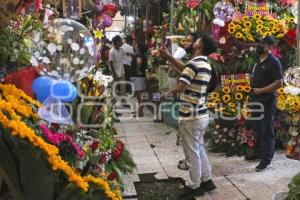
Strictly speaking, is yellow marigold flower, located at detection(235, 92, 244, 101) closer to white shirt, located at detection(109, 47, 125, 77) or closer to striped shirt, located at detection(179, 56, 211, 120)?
striped shirt, located at detection(179, 56, 211, 120)

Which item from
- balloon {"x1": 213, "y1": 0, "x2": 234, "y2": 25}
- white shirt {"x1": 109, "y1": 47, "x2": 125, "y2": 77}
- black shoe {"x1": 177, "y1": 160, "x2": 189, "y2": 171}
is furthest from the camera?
white shirt {"x1": 109, "y1": 47, "x2": 125, "y2": 77}

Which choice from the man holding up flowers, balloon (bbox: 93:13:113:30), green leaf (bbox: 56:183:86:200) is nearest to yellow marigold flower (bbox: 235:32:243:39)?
the man holding up flowers

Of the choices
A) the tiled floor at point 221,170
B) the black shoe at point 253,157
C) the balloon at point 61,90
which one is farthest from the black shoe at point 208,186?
the balloon at point 61,90

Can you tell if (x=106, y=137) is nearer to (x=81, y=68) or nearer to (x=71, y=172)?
(x=81, y=68)

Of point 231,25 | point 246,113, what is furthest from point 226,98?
point 231,25

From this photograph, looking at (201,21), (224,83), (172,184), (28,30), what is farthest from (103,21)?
(28,30)

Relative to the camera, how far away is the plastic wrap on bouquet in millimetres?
2788

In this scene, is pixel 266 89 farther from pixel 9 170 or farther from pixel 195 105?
pixel 9 170

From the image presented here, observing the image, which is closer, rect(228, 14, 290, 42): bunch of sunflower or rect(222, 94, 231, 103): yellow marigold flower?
rect(228, 14, 290, 42): bunch of sunflower

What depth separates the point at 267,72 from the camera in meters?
6.02

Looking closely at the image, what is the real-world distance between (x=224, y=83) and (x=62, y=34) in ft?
14.5

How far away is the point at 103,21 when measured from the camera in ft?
25.6

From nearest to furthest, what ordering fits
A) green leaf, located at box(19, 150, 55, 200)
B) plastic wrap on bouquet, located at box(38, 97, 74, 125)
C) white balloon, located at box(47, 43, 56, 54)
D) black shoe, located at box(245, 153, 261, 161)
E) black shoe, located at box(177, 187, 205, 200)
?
green leaf, located at box(19, 150, 55, 200) → plastic wrap on bouquet, located at box(38, 97, 74, 125) → white balloon, located at box(47, 43, 56, 54) → black shoe, located at box(177, 187, 205, 200) → black shoe, located at box(245, 153, 261, 161)

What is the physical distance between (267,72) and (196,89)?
1.58m
